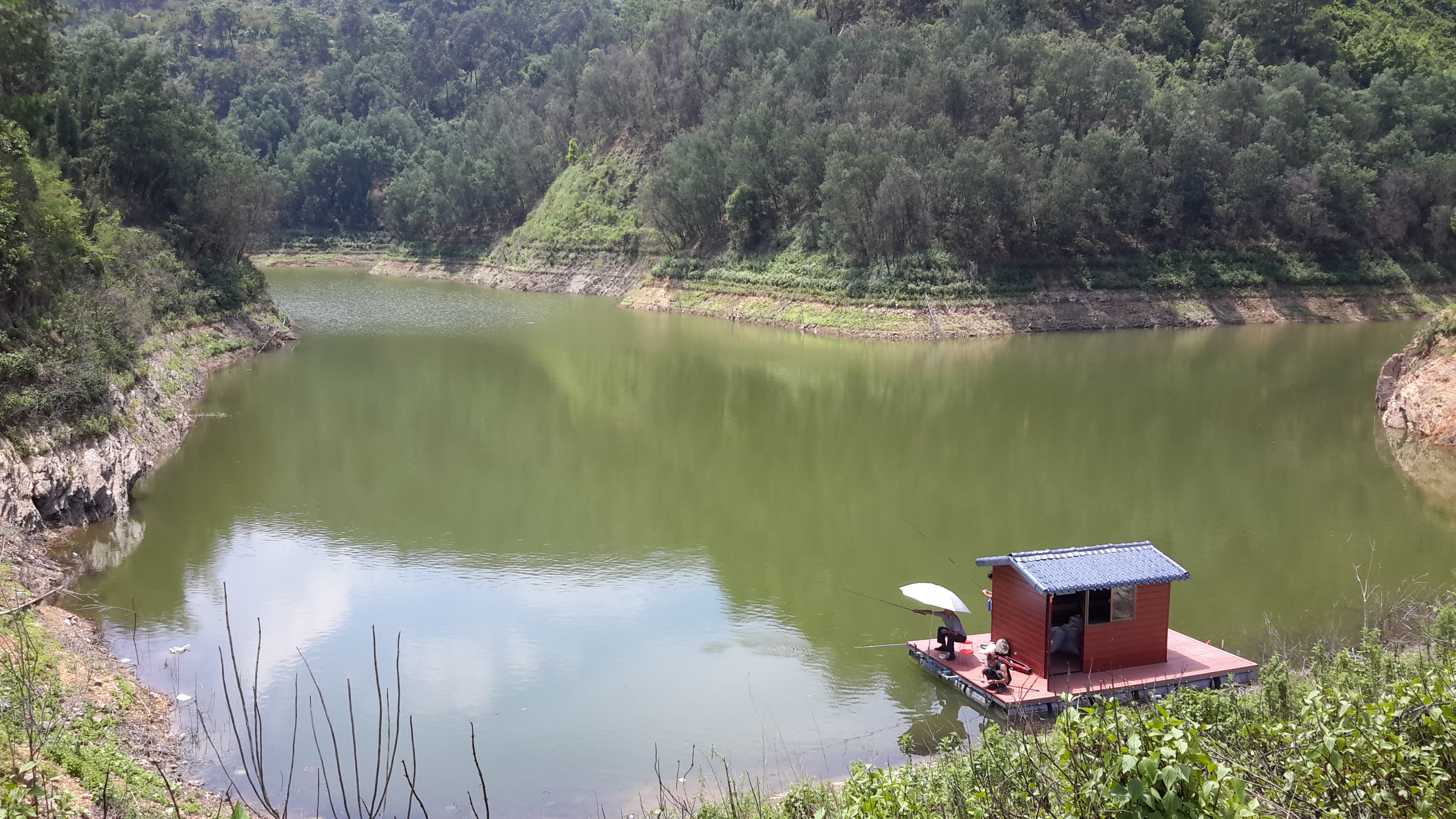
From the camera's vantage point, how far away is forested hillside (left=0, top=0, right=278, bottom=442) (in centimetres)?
2067

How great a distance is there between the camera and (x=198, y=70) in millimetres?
132625

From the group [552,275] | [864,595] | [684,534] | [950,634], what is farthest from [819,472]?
[552,275]

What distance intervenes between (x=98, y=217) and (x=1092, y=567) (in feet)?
110

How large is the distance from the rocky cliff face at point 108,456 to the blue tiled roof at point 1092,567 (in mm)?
15294

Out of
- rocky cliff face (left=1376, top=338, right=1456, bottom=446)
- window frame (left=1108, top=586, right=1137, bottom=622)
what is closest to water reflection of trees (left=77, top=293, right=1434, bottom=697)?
rocky cliff face (left=1376, top=338, right=1456, bottom=446)

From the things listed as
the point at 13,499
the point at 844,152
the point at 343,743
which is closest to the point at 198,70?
the point at 844,152

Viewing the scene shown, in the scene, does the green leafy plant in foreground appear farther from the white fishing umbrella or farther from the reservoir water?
the white fishing umbrella

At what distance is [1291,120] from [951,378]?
119ft

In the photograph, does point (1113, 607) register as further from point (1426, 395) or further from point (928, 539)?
point (1426, 395)

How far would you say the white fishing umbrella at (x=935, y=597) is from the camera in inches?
547

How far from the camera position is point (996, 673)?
12.9 m

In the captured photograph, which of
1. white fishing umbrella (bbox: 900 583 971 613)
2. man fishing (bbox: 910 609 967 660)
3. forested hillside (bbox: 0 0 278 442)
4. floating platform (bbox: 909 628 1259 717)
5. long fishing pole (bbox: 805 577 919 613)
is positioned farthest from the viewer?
forested hillside (bbox: 0 0 278 442)

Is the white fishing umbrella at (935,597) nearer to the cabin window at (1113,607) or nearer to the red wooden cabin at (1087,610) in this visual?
the red wooden cabin at (1087,610)

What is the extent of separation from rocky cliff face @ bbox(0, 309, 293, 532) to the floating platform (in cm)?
1452
